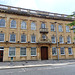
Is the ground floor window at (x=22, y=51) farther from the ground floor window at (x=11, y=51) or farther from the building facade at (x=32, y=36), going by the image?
the ground floor window at (x=11, y=51)

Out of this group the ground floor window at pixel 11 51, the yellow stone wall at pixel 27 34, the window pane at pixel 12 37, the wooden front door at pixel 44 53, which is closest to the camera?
the ground floor window at pixel 11 51

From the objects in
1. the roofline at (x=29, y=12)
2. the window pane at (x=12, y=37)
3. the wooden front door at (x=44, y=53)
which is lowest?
the wooden front door at (x=44, y=53)

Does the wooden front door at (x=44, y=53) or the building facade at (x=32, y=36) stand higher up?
the building facade at (x=32, y=36)

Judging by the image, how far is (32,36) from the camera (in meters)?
18.6

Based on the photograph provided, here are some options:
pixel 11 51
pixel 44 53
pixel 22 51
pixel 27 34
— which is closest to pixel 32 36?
pixel 27 34

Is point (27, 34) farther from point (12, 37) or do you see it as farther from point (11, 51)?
point (11, 51)

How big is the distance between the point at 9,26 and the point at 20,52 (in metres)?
6.59

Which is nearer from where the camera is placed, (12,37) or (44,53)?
(12,37)

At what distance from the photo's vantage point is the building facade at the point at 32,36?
16781mm

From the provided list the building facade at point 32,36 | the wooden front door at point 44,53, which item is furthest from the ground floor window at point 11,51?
the wooden front door at point 44,53

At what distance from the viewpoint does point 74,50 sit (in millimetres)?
20703

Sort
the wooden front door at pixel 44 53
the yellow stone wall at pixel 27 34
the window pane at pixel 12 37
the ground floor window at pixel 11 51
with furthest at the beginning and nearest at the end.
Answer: the wooden front door at pixel 44 53 < the window pane at pixel 12 37 < the yellow stone wall at pixel 27 34 < the ground floor window at pixel 11 51

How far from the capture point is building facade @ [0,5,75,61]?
16.8 metres

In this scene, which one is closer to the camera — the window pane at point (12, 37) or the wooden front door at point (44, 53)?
the window pane at point (12, 37)
